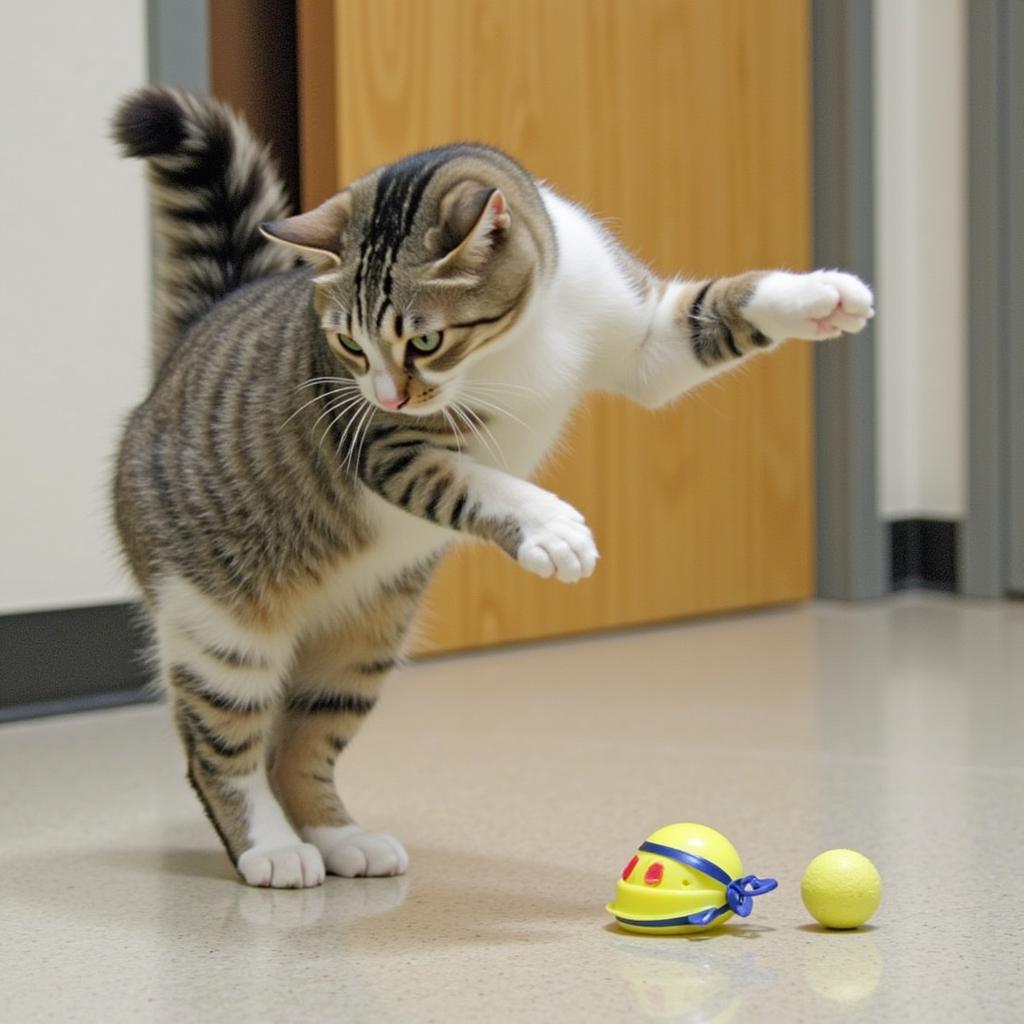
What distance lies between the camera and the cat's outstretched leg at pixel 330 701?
5.72 ft

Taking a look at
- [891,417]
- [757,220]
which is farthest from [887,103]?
[891,417]

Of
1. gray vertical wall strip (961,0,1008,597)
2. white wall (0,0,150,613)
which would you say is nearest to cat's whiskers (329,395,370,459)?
white wall (0,0,150,613)

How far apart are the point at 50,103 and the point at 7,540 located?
64 cm

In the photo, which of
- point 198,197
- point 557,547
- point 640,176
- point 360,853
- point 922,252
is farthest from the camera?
point 922,252

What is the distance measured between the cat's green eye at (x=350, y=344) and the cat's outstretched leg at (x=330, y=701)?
0.31 meters

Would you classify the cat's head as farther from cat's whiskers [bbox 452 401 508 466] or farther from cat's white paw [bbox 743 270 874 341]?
cat's white paw [bbox 743 270 874 341]

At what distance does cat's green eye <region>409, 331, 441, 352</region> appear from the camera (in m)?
1.48

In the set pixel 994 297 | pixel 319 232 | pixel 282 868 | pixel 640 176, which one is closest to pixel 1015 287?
pixel 994 297

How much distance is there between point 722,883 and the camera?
1.43 m

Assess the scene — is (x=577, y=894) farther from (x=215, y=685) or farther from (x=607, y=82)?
(x=607, y=82)

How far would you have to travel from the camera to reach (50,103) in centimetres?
239

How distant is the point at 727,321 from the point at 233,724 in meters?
0.65

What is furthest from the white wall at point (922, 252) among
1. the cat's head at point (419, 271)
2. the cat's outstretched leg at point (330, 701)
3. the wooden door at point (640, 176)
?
the cat's head at point (419, 271)

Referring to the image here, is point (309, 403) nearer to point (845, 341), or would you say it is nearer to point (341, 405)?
point (341, 405)
